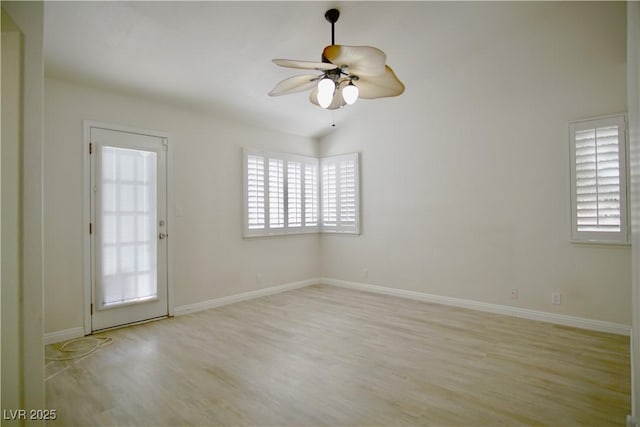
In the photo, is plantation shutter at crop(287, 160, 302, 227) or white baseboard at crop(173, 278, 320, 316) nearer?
white baseboard at crop(173, 278, 320, 316)

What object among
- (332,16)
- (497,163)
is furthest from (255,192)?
(497,163)

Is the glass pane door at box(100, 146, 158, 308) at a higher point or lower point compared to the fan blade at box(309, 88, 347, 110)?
lower

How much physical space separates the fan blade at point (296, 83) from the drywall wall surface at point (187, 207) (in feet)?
6.30

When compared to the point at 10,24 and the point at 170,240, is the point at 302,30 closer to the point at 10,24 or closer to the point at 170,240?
the point at 10,24

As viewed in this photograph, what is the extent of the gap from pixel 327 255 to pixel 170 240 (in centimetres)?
275

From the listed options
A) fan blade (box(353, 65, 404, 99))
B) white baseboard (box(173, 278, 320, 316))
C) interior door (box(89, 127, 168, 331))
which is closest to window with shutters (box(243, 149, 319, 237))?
white baseboard (box(173, 278, 320, 316))

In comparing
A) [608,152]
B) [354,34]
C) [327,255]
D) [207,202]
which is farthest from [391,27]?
[327,255]

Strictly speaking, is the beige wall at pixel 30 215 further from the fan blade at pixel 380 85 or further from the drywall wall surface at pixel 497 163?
the drywall wall surface at pixel 497 163

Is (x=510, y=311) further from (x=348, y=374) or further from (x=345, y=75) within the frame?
(x=345, y=75)

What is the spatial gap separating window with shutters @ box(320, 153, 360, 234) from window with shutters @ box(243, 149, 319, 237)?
167 millimetres

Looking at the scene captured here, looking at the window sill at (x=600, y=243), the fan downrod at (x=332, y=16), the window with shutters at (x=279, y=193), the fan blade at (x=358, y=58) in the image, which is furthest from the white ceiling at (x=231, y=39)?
the window sill at (x=600, y=243)

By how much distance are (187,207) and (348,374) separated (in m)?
2.87

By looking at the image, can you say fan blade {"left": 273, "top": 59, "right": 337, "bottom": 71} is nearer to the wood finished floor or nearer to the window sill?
the wood finished floor

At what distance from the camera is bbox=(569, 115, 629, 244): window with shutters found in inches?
133
